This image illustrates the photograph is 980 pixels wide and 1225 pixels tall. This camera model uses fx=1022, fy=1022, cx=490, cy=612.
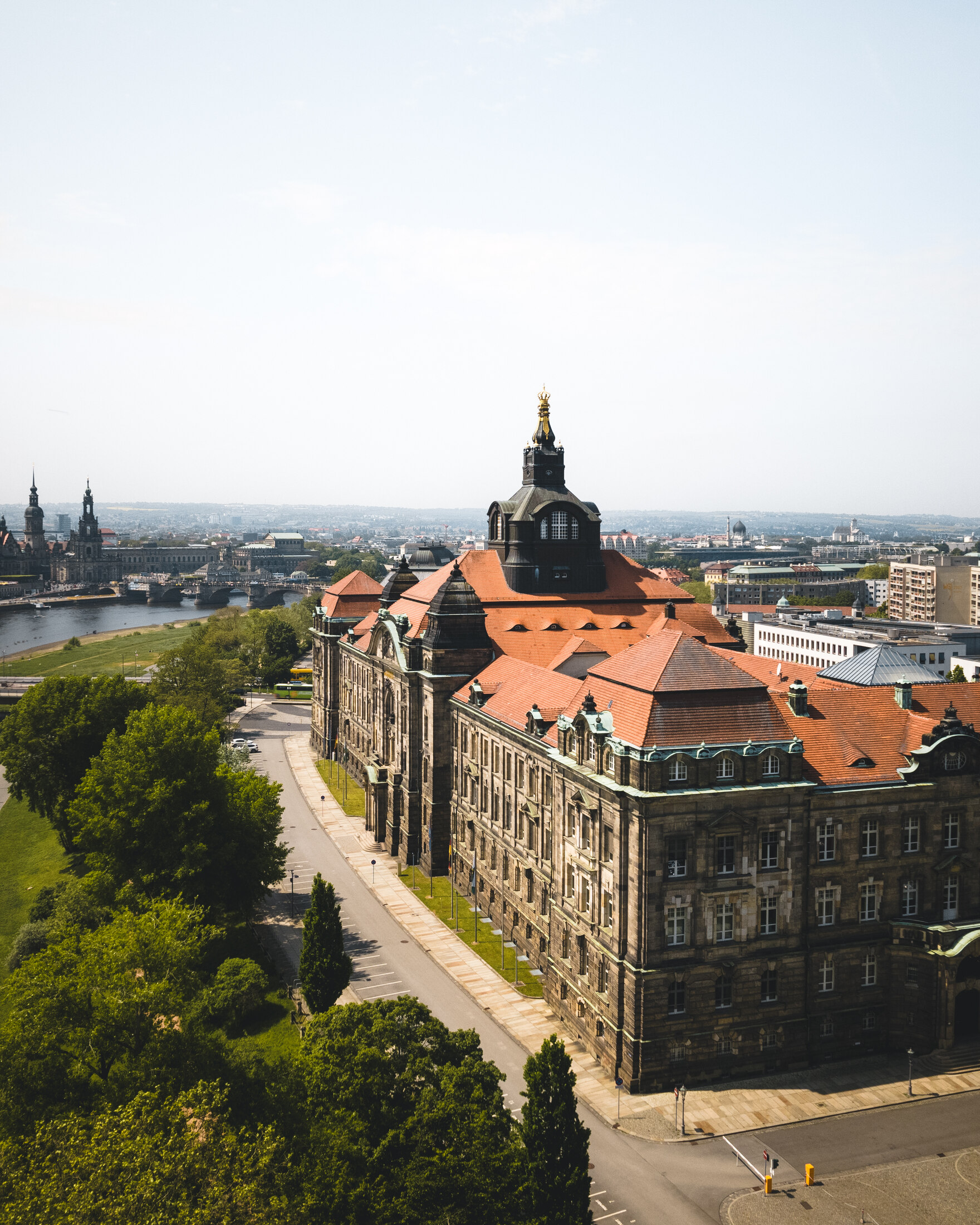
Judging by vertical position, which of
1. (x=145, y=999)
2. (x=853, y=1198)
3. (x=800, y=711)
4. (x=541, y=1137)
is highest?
(x=800, y=711)

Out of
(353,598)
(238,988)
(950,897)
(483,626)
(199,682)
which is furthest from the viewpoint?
(199,682)

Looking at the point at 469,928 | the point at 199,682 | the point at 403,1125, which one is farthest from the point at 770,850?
the point at 199,682

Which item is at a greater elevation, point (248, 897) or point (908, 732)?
point (908, 732)

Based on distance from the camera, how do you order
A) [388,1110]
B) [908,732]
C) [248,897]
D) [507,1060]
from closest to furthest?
[388,1110] → [507,1060] → [908,732] → [248,897]

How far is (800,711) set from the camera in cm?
6800

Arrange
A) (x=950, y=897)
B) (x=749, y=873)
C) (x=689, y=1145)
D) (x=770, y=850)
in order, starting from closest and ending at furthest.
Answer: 1. (x=689, y=1145)
2. (x=749, y=873)
3. (x=770, y=850)
4. (x=950, y=897)

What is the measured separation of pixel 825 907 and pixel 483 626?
43723mm

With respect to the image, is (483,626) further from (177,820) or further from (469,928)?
(177,820)

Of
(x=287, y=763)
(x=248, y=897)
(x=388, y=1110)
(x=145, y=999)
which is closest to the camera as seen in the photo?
(x=388, y=1110)

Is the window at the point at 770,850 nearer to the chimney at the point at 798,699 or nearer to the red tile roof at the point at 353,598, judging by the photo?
the chimney at the point at 798,699

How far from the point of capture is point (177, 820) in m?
76.2

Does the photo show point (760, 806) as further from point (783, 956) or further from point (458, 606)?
point (458, 606)

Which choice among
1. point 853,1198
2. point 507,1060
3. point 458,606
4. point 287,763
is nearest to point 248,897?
point 507,1060

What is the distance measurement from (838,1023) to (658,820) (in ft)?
60.8
